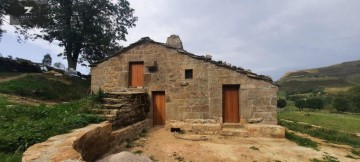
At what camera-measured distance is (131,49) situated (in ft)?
48.3

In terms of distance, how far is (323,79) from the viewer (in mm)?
86500

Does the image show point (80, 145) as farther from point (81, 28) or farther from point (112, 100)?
point (81, 28)

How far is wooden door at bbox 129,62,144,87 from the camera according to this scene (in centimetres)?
1462

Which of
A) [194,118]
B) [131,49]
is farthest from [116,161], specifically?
[131,49]

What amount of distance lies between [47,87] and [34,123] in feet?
46.1

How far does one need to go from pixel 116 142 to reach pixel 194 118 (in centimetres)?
543

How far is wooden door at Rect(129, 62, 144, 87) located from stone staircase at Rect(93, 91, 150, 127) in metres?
1.21

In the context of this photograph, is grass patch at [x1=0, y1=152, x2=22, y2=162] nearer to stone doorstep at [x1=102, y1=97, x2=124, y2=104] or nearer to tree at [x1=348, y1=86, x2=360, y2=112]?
stone doorstep at [x1=102, y1=97, x2=124, y2=104]

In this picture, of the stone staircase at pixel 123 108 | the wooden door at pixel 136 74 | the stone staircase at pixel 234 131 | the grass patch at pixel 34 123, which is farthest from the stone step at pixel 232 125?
the grass patch at pixel 34 123

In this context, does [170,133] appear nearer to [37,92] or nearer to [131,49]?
[131,49]

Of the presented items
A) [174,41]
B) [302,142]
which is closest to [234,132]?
[302,142]

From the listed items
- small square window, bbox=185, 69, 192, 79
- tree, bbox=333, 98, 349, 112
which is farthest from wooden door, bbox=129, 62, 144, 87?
tree, bbox=333, 98, 349, 112

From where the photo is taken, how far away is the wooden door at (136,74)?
48.0 feet

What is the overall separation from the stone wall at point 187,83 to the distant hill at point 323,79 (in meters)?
53.8
